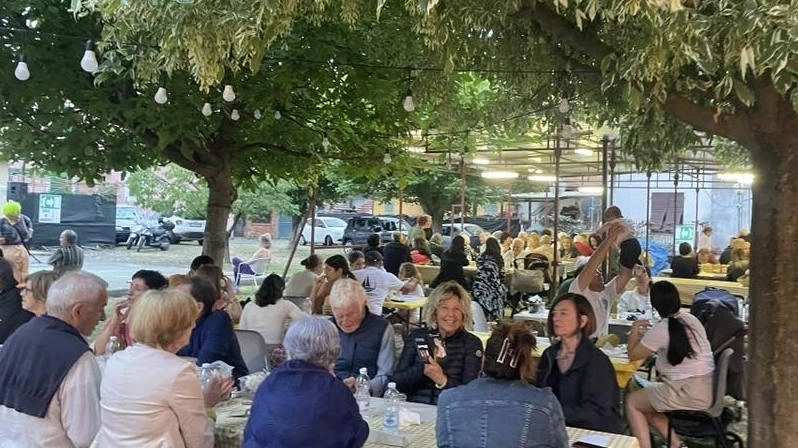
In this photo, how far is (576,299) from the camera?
418 cm

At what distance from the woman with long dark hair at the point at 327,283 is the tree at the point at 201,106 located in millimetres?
1627

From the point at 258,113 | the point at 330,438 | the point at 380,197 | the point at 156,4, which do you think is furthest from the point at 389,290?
the point at 380,197

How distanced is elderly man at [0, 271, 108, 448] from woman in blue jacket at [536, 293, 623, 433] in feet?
7.86

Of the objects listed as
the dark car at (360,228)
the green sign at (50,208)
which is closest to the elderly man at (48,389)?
the green sign at (50,208)

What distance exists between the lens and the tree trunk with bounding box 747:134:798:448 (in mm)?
3832

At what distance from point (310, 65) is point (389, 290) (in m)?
3.17

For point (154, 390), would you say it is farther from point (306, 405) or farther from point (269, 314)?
point (269, 314)

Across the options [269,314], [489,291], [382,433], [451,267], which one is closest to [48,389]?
[382,433]

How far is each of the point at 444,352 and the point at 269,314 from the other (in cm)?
216

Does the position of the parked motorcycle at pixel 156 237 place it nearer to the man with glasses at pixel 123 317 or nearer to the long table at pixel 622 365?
the man with glasses at pixel 123 317

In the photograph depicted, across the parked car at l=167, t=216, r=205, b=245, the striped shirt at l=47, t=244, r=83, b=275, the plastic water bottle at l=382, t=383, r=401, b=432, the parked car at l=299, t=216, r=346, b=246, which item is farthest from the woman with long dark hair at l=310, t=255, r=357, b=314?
the parked car at l=167, t=216, r=205, b=245

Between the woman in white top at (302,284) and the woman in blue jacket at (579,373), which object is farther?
the woman in white top at (302,284)

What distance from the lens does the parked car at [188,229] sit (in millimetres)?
31394

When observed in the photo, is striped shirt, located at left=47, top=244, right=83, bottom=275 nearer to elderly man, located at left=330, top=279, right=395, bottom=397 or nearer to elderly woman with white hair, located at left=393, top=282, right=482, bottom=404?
elderly man, located at left=330, top=279, right=395, bottom=397
